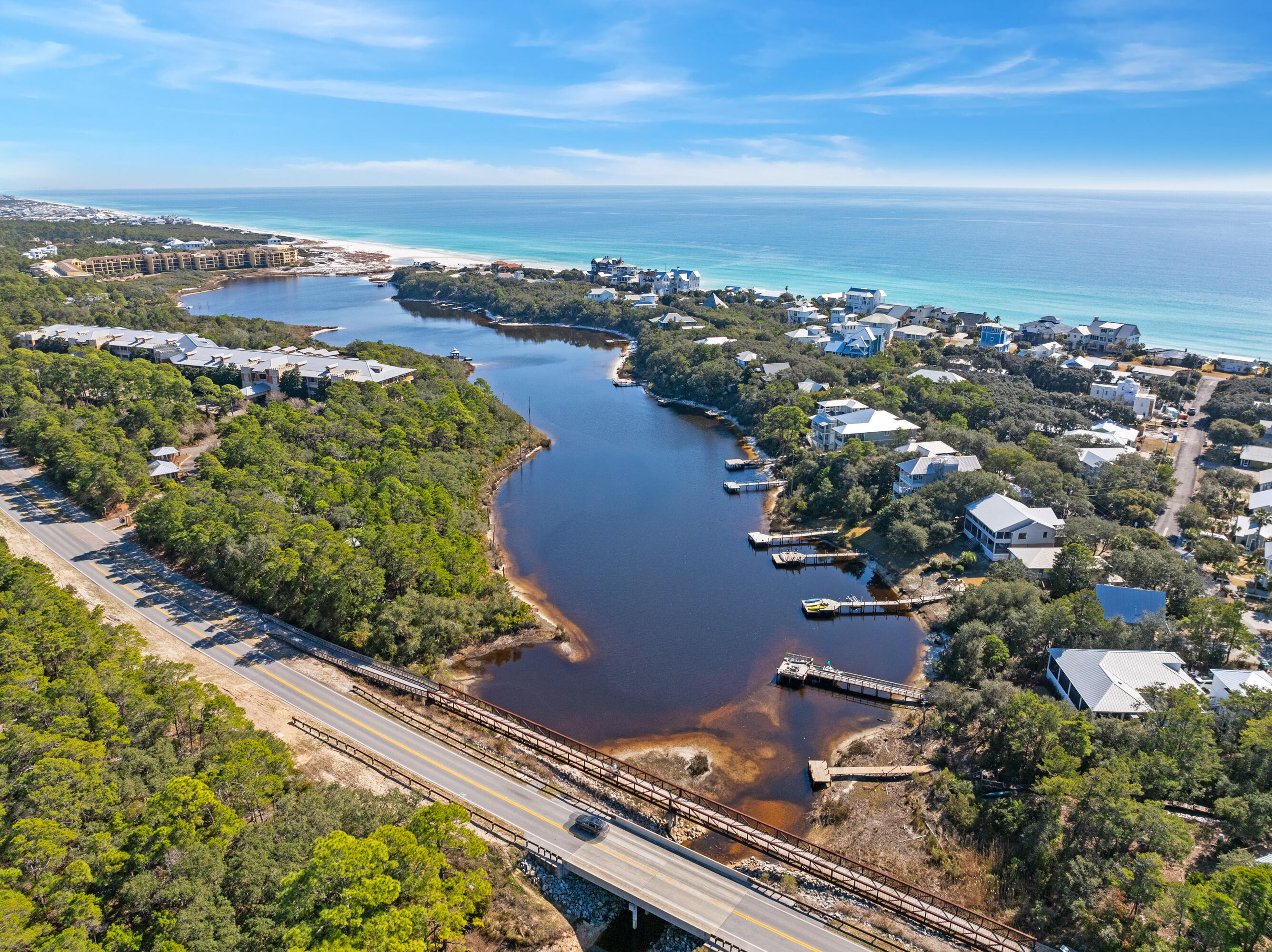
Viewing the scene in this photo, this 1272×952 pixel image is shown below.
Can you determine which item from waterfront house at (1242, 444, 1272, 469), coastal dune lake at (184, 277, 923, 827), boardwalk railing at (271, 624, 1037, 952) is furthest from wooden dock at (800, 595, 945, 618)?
waterfront house at (1242, 444, 1272, 469)

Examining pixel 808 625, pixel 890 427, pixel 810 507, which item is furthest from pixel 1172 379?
pixel 808 625

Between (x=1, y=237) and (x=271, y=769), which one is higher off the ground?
(x=1, y=237)

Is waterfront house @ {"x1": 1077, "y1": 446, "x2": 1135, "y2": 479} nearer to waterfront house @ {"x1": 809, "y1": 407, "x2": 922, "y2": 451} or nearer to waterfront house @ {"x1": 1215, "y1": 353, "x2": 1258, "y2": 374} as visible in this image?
waterfront house @ {"x1": 809, "y1": 407, "x2": 922, "y2": 451}

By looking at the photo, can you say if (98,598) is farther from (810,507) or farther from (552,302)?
(552,302)

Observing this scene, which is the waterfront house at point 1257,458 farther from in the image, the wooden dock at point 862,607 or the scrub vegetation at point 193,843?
Result: the scrub vegetation at point 193,843

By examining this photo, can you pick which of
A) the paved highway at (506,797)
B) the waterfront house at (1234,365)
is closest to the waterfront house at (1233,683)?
the paved highway at (506,797)

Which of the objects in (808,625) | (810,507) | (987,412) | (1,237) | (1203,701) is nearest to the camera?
(1203,701)

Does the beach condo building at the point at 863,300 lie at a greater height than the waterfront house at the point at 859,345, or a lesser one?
greater
